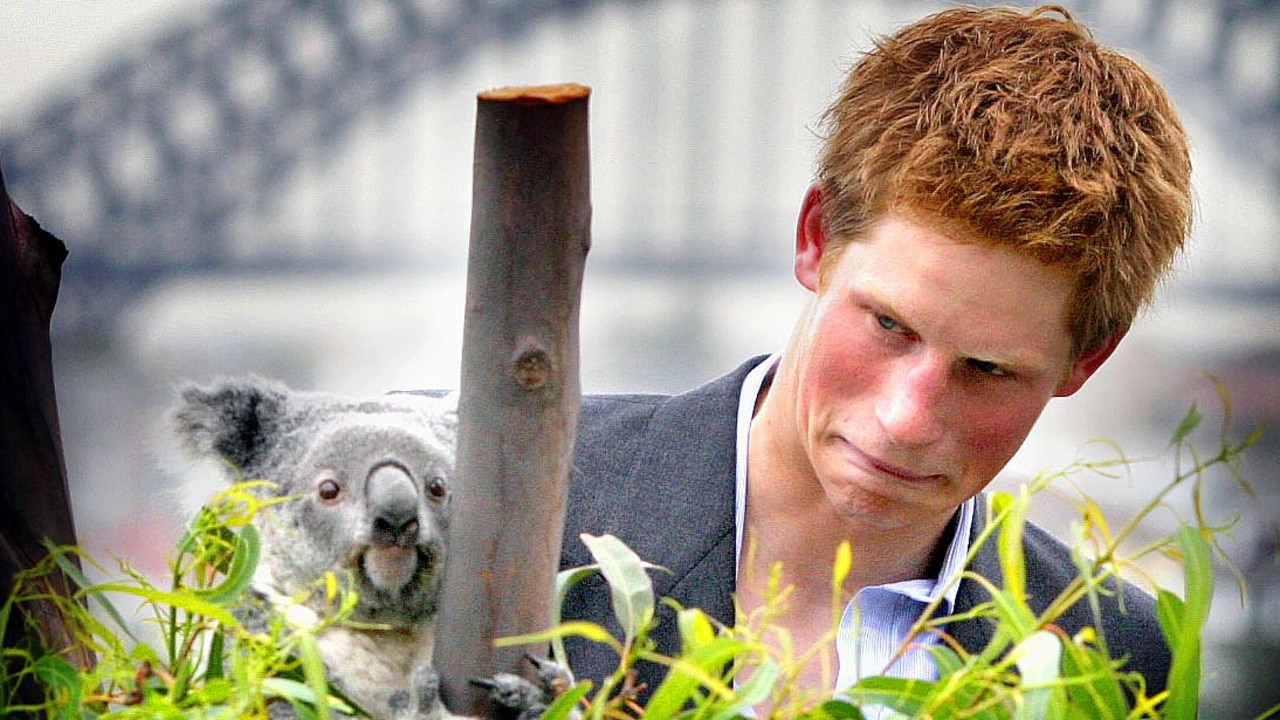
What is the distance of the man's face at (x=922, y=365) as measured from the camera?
2.91ft

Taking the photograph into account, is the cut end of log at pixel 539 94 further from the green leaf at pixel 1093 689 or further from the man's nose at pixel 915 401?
the man's nose at pixel 915 401

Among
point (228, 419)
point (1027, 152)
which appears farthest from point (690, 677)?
point (1027, 152)

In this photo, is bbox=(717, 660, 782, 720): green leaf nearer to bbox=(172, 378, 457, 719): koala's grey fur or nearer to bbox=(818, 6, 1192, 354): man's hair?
bbox=(172, 378, 457, 719): koala's grey fur

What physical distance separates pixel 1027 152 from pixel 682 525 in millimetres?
458

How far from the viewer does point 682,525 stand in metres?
1.13

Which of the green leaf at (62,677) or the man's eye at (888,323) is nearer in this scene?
the green leaf at (62,677)

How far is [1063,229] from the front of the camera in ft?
2.91

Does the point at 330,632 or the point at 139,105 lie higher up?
the point at 139,105

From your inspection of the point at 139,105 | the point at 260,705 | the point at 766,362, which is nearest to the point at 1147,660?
the point at 766,362

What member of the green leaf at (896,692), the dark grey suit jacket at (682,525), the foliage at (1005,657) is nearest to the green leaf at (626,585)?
the foliage at (1005,657)

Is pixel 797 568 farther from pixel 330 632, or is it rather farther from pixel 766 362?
pixel 330 632

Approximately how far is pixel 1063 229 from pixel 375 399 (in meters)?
0.51

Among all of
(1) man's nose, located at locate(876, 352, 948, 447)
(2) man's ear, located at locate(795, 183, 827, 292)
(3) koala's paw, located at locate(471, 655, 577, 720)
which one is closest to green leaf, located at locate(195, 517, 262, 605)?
(3) koala's paw, located at locate(471, 655, 577, 720)

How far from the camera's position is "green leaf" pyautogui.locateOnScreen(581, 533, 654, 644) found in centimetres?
58
